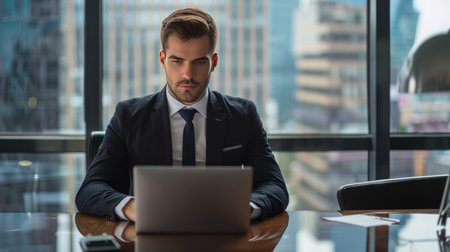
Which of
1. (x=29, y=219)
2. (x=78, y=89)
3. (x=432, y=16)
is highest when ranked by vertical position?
(x=432, y=16)

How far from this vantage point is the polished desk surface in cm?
133

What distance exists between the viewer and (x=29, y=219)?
65.9 inches

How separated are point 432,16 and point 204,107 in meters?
2.10

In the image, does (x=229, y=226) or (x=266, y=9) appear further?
(x=266, y=9)

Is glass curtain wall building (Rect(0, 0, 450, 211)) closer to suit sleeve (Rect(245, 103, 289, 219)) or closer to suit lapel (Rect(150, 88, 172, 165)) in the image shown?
suit sleeve (Rect(245, 103, 289, 219))

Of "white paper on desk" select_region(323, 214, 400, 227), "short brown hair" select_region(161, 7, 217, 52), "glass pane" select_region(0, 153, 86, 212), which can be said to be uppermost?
"short brown hair" select_region(161, 7, 217, 52)

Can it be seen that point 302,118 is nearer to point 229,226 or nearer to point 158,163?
point 158,163

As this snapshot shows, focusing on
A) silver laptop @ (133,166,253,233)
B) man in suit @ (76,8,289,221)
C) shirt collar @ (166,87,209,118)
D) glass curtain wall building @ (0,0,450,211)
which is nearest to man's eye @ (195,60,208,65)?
man in suit @ (76,8,289,221)

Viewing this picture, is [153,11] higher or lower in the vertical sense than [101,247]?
higher

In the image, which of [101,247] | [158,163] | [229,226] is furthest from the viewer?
[158,163]

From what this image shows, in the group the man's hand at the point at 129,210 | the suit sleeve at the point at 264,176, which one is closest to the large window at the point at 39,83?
the suit sleeve at the point at 264,176

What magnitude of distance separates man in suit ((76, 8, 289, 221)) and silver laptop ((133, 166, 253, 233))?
0.48 m

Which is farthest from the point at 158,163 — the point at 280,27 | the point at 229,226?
the point at 280,27

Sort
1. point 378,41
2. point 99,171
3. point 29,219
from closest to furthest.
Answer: point 29,219 < point 99,171 < point 378,41
